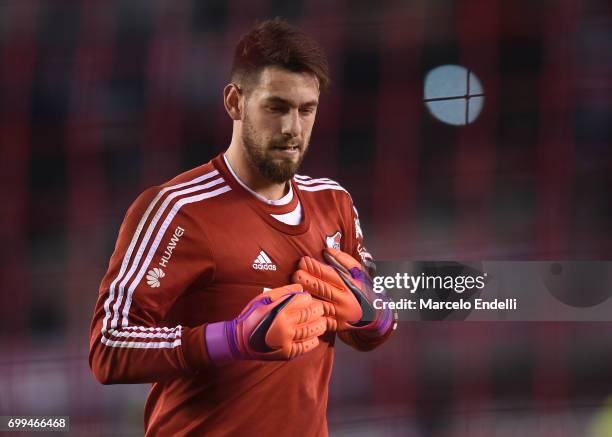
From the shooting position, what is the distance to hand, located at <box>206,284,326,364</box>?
4.24 feet

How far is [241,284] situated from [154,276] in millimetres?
163

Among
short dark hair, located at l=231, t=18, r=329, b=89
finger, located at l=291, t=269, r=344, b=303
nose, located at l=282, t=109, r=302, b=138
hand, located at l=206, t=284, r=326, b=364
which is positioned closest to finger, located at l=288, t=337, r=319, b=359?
hand, located at l=206, t=284, r=326, b=364

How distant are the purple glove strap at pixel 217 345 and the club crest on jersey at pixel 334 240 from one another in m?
0.35

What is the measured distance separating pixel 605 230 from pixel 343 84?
0.82 meters

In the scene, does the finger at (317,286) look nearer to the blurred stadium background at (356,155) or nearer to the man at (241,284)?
the man at (241,284)

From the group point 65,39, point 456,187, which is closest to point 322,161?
point 456,187

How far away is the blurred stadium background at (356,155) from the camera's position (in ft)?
6.89

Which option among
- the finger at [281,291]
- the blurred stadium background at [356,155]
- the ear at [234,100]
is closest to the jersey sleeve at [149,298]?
the finger at [281,291]

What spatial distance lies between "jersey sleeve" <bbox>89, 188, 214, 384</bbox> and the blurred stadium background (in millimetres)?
746

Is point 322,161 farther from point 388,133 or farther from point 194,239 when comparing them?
point 194,239

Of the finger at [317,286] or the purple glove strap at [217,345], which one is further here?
the finger at [317,286]

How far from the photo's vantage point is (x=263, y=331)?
4.25ft

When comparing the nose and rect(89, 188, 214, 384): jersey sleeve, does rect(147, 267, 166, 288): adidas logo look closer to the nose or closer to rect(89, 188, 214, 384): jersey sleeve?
rect(89, 188, 214, 384): jersey sleeve

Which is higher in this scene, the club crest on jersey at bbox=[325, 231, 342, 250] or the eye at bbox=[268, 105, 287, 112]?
the eye at bbox=[268, 105, 287, 112]
